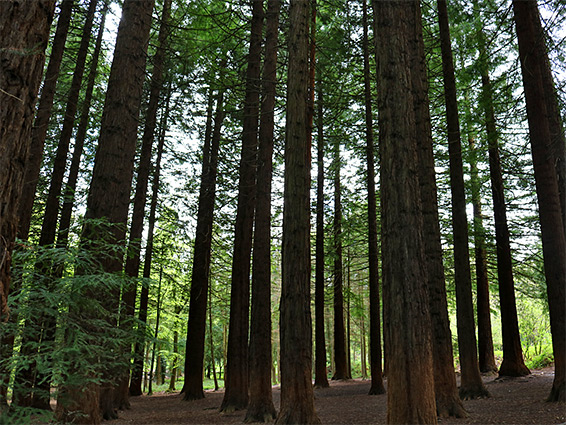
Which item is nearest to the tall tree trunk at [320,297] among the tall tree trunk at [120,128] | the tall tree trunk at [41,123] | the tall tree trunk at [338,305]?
the tall tree trunk at [338,305]

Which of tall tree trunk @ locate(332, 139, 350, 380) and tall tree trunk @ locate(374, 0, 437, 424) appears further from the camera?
tall tree trunk @ locate(332, 139, 350, 380)

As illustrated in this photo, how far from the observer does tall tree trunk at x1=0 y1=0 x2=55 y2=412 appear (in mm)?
2729

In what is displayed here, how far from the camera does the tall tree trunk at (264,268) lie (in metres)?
9.12

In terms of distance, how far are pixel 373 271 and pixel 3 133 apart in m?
12.5

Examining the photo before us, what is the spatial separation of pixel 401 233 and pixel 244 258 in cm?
690

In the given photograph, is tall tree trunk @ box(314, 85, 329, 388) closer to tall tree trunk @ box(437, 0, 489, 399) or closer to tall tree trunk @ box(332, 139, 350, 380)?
tall tree trunk @ box(332, 139, 350, 380)

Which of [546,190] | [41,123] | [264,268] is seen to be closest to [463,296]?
[546,190]

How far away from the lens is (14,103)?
110 inches

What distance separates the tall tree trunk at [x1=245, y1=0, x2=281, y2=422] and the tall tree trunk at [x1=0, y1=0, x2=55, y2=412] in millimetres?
7315

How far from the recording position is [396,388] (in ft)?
15.2

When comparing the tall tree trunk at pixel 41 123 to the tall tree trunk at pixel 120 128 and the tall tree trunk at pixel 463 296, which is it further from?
the tall tree trunk at pixel 463 296

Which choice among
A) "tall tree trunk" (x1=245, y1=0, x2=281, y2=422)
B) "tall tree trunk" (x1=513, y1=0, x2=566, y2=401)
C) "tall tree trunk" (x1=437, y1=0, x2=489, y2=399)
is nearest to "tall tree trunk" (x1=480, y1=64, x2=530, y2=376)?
"tall tree trunk" (x1=437, y1=0, x2=489, y2=399)

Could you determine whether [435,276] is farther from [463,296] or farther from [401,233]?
[401,233]

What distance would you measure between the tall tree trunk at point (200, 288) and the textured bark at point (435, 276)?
7.67 metres
